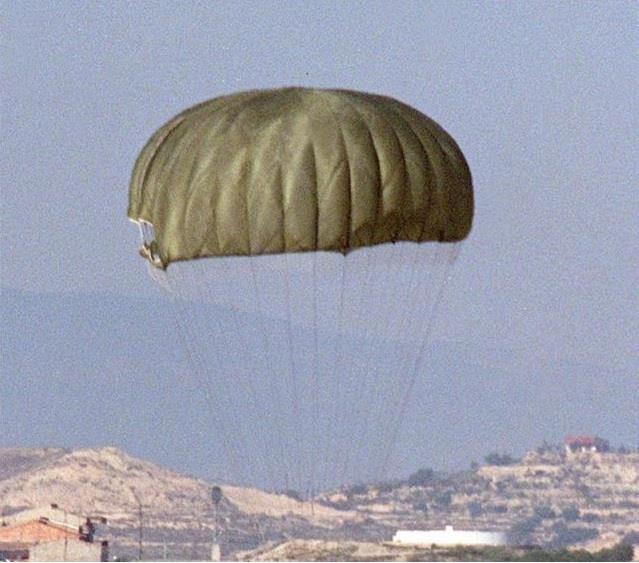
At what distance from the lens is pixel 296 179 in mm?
70875

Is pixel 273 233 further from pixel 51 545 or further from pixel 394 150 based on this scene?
pixel 51 545

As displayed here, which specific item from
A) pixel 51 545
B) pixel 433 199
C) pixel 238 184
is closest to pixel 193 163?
pixel 238 184

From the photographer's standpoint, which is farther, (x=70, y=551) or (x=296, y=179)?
(x=70, y=551)

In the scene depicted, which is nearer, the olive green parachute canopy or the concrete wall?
the olive green parachute canopy

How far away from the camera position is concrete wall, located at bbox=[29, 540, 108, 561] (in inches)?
7564

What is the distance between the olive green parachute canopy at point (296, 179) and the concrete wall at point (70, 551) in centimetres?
12071

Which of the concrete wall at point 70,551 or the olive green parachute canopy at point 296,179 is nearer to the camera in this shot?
the olive green parachute canopy at point 296,179

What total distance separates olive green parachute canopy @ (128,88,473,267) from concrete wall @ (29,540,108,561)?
4752 inches

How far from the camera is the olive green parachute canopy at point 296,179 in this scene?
233 feet

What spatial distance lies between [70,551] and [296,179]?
126110 mm

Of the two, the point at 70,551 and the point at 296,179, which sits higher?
the point at 70,551

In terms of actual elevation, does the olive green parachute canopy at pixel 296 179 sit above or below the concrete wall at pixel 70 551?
below

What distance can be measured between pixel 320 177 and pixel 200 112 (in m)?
4.57

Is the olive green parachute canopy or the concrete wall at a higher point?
the concrete wall
